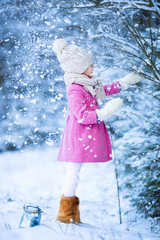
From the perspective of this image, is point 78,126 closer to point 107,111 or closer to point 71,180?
point 107,111

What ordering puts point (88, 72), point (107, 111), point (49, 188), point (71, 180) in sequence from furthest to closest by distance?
point (49, 188) < point (88, 72) < point (71, 180) < point (107, 111)

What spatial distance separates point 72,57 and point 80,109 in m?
0.48

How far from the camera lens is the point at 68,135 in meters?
2.32

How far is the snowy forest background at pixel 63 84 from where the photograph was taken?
2850mm

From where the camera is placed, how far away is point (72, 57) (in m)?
2.32

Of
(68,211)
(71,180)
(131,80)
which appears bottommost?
(68,211)

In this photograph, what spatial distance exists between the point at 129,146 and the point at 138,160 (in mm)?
205

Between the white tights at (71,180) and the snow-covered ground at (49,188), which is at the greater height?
the white tights at (71,180)

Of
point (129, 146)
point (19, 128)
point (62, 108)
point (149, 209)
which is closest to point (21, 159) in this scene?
point (19, 128)

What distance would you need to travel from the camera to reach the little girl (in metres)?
2.21

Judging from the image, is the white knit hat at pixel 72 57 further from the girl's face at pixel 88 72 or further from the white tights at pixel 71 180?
the white tights at pixel 71 180

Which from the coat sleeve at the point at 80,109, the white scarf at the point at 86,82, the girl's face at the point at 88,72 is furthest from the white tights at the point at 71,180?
the girl's face at the point at 88,72

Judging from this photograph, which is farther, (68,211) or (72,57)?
(72,57)

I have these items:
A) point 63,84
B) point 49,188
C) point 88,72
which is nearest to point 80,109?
point 88,72
